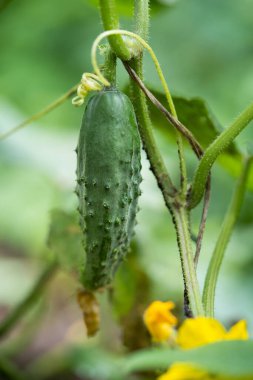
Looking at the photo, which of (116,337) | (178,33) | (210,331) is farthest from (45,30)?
(210,331)

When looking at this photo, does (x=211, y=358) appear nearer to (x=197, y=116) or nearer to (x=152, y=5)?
(x=197, y=116)

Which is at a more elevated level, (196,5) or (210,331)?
(196,5)

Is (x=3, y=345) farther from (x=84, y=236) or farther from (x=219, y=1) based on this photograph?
(x=219, y=1)

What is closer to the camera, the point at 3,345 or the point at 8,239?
the point at 3,345

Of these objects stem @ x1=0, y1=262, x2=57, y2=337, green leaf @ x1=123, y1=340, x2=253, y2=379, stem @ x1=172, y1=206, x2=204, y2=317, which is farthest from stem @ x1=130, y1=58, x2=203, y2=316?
stem @ x1=0, y1=262, x2=57, y2=337

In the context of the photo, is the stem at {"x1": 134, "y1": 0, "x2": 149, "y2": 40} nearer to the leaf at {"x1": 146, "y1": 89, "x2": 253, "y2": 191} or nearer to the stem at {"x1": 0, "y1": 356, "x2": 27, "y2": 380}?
the leaf at {"x1": 146, "y1": 89, "x2": 253, "y2": 191}
